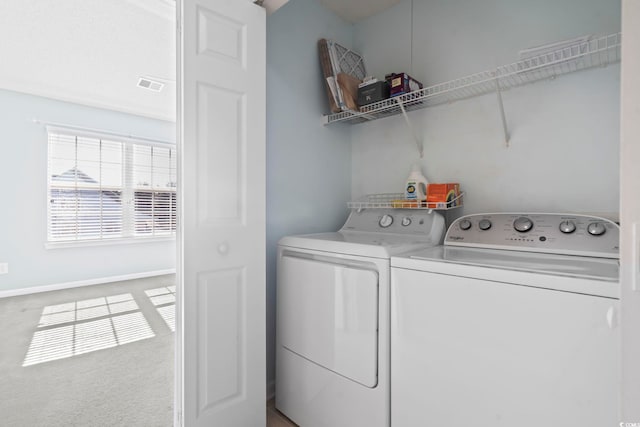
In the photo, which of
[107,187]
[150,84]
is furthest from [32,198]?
[150,84]

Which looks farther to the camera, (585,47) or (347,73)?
(347,73)

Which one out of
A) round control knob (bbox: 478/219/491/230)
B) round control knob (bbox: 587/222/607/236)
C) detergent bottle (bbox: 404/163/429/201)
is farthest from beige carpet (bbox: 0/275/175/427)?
round control knob (bbox: 587/222/607/236)

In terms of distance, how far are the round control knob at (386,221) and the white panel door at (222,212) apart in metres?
0.74

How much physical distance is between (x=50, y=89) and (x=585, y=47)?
5.33 m

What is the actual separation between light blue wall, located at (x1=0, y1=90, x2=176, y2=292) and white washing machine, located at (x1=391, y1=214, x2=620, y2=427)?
477 centimetres

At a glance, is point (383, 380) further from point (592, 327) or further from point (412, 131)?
point (412, 131)

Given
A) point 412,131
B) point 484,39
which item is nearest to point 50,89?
point 412,131

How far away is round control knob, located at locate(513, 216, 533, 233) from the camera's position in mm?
1363

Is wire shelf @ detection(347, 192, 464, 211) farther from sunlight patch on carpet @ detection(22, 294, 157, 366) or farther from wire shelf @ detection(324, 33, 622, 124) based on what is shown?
sunlight patch on carpet @ detection(22, 294, 157, 366)

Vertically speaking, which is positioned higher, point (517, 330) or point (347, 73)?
point (347, 73)

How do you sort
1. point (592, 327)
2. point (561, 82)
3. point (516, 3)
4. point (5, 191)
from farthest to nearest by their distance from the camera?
point (5, 191) < point (516, 3) < point (561, 82) < point (592, 327)

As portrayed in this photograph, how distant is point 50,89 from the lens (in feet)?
12.8

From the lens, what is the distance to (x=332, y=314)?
143 cm

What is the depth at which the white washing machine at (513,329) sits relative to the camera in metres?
0.83
